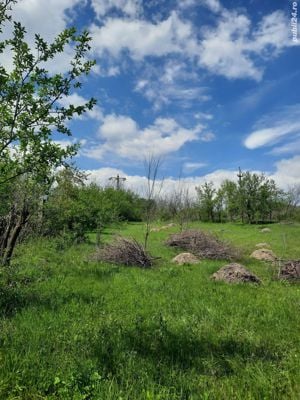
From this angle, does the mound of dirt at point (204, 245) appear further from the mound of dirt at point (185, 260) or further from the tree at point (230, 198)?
the tree at point (230, 198)

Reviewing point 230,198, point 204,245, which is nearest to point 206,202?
point 230,198

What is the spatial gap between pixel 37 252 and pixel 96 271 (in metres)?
3.95

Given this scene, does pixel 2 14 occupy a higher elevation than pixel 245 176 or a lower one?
lower

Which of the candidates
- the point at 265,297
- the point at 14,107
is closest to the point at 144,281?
the point at 265,297

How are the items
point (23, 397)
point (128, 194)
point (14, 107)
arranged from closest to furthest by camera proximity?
point (23, 397), point (14, 107), point (128, 194)

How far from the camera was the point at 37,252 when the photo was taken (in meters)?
14.3

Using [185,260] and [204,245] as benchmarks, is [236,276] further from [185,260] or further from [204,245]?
[204,245]

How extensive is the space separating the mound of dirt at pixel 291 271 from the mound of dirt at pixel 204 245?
415 cm

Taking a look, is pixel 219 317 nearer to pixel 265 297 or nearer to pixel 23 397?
pixel 265 297

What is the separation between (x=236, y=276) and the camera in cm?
1106

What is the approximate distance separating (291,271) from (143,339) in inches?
327

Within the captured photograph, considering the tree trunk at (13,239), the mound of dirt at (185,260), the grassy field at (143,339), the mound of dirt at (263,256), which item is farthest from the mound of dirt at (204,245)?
the tree trunk at (13,239)

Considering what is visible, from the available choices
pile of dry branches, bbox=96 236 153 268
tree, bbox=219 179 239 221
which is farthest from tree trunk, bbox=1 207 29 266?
tree, bbox=219 179 239 221

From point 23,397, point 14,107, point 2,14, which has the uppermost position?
point 2,14
